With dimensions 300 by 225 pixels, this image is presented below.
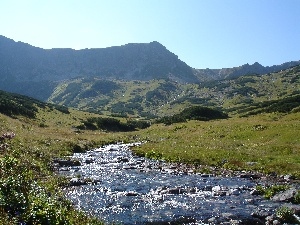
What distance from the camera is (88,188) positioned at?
1041 inches

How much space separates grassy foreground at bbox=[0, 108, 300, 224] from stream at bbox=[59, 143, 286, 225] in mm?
2503

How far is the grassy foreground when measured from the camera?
14.8 m

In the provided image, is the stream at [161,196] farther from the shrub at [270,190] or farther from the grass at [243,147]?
the grass at [243,147]

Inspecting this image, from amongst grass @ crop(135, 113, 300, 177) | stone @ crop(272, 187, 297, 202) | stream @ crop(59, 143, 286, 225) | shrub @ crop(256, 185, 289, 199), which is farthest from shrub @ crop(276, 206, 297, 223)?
grass @ crop(135, 113, 300, 177)

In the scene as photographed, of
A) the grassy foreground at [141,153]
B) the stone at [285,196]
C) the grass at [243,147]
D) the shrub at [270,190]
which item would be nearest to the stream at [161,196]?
the shrub at [270,190]

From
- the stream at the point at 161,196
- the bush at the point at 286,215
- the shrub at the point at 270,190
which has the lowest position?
the stream at the point at 161,196

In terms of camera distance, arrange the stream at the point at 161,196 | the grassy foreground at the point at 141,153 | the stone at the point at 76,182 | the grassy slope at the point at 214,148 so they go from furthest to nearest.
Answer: the grassy slope at the point at 214,148
the stone at the point at 76,182
the stream at the point at 161,196
the grassy foreground at the point at 141,153

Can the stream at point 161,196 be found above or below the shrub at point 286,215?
below

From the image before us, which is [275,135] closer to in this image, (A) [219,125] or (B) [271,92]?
(A) [219,125]

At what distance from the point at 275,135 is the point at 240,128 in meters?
9.84

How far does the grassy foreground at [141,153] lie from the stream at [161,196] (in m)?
2.50

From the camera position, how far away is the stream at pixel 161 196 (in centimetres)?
1991

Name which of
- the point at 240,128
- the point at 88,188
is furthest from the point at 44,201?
the point at 240,128

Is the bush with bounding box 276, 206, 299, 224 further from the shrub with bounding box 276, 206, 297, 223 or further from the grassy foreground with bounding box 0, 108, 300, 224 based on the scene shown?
the grassy foreground with bounding box 0, 108, 300, 224
